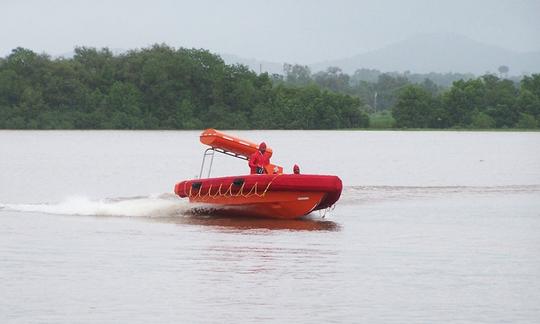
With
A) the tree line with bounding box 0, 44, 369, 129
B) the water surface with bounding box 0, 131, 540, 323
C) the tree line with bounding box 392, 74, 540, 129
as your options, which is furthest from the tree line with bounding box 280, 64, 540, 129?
Result: the water surface with bounding box 0, 131, 540, 323

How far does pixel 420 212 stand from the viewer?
29.2 meters

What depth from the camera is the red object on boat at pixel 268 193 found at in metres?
24.6

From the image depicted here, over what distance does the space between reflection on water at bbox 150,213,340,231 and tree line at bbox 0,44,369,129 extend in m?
72.6

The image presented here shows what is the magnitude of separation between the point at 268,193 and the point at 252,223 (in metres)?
0.94

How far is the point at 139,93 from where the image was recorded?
330ft

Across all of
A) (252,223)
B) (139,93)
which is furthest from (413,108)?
(252,223)

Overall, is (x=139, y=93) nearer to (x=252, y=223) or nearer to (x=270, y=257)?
(x=252, y=223)

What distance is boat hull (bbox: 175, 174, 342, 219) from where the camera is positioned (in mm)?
24562

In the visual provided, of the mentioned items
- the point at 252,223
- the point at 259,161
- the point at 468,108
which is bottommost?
the point at 252,223

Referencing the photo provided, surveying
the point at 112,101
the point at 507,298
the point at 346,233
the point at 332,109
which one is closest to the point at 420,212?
the point at 346,233

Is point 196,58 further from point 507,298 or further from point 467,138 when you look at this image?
point 507,298

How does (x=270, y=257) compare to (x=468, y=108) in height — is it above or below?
below

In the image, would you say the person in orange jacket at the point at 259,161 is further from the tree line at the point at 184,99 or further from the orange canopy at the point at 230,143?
the tree line at the point at 184,99

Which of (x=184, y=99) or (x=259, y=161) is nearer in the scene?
(x=259, y=161)
